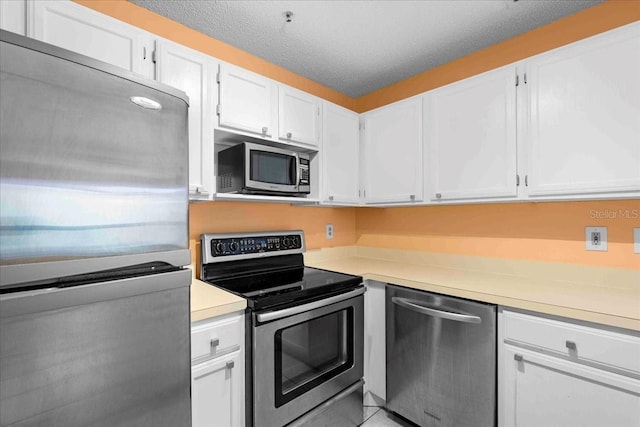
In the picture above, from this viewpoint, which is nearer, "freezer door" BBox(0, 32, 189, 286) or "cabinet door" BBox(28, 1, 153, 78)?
"freezer door" BBox(0, 32, 189, 286)

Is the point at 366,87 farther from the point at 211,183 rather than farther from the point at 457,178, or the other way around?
the point at 211,183

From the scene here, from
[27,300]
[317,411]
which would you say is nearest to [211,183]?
[27,300]

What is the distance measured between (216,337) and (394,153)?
173cm

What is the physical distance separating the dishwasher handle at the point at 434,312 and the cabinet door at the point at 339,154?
89cm

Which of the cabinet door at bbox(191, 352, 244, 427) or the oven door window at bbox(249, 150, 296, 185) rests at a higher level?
the oven door window at bbox(249, 150, 296, 185)

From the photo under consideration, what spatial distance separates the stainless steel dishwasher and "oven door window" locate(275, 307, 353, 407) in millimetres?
310

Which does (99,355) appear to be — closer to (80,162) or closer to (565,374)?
(80,162)

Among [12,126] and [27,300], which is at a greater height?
[12,126]

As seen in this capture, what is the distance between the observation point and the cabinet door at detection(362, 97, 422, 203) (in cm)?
212

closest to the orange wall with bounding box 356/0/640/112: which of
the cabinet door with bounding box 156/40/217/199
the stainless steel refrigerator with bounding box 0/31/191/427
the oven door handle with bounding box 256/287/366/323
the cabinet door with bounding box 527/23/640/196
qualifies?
the cabinet door with bounding box 527/23/640/196

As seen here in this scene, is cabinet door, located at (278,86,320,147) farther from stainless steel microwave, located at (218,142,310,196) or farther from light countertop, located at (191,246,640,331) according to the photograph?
light countertop, located at (191,246,640,331)

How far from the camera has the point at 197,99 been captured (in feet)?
5.12

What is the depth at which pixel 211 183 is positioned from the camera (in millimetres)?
1621

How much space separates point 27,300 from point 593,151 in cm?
215
